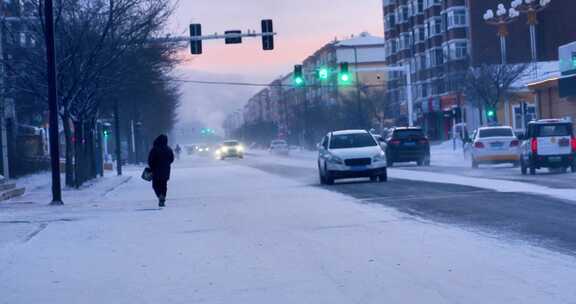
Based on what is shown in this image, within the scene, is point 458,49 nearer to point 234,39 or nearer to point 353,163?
point 234,39

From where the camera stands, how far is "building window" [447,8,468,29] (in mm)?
79750

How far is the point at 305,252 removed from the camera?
11914 mm

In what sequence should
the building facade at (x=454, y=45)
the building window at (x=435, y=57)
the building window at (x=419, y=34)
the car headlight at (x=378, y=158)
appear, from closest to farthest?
1. the car headlight at (x=378, y=158)
2. the building facade at (x=454, y=45)
3. the building window at (x=435, y=57)
4. the building window at (x=419, y=34)

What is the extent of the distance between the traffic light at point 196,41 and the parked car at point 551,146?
439 inches

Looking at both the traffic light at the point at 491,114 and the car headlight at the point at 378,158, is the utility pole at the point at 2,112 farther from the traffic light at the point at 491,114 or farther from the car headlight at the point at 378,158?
the traffic light at the point at 491,114

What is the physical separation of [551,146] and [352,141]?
20.5 ft

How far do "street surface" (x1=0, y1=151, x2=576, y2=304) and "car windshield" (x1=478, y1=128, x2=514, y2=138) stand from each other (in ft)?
54.9

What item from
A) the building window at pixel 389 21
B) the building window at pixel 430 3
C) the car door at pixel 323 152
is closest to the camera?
the car door at pixel 323 152

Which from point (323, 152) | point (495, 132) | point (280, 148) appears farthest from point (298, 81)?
point (280, 148)

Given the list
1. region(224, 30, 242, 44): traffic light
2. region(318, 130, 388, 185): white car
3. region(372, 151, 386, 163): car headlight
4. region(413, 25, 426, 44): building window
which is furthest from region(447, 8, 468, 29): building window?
region(372, 151, 386, 163): car headlight

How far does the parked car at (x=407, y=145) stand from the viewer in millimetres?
43656

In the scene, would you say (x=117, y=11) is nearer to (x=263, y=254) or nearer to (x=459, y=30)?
(x=263, y=254)

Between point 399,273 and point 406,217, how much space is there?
6.32m

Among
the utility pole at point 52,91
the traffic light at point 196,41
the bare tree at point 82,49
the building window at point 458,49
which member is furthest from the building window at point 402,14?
the utility pole at point 52,91
